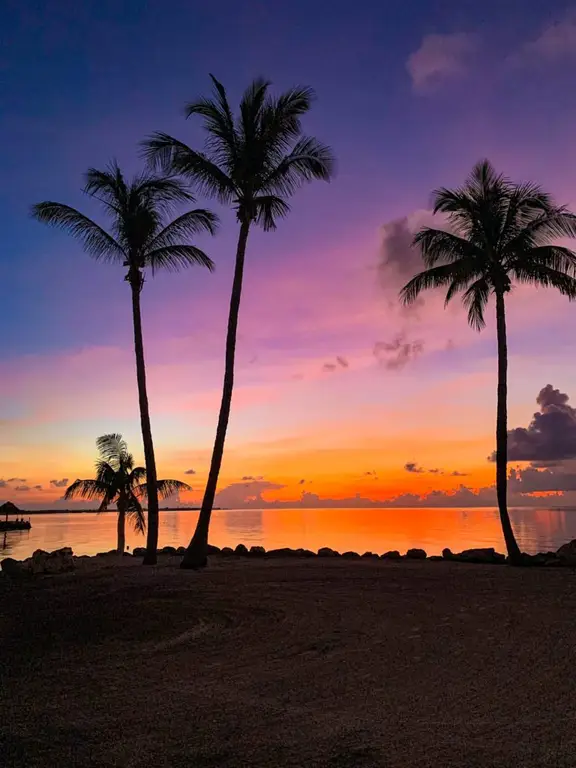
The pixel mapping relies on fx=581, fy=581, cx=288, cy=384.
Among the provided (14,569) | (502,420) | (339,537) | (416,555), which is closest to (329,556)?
(416,555)

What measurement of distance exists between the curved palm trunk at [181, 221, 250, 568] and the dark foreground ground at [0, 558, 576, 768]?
3663 millimetres

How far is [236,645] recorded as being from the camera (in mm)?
7906

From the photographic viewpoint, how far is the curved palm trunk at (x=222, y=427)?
1617 cm

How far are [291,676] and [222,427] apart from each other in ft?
35.4

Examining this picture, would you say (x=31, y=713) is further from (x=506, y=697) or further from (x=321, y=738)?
(x=506, y=697)

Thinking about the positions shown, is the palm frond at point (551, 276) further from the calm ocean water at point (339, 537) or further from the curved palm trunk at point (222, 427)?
the calm ocean water at point (339, 537)

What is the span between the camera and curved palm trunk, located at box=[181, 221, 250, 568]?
16.2m

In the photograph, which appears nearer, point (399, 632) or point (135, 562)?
point (399, 632)

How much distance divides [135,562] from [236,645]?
458 inches

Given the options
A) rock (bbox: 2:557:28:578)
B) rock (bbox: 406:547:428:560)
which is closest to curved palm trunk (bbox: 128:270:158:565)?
rock (bbox: 2:557:28:578)

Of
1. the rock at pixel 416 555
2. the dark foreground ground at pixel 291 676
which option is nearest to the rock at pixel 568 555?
the rock at pixel 416 555

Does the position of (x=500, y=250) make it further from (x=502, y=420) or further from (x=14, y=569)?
(x=14, y=569)

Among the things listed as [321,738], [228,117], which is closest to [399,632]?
[321,738]

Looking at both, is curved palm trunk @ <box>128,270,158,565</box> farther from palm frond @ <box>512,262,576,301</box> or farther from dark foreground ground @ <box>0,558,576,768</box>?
palm frond @ <box>512,262,576,301</box>
